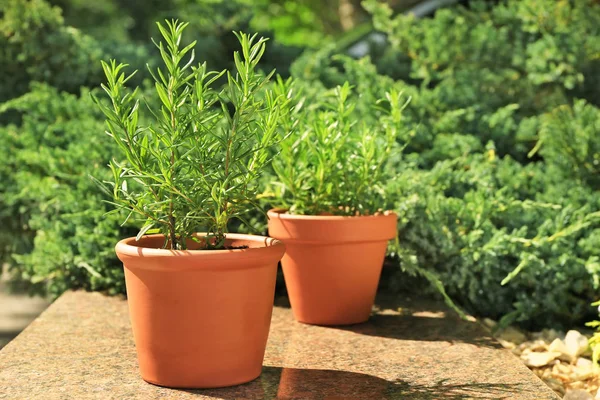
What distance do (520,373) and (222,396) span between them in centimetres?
96

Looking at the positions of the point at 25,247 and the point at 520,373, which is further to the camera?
the point at 25,247

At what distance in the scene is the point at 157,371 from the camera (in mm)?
2336

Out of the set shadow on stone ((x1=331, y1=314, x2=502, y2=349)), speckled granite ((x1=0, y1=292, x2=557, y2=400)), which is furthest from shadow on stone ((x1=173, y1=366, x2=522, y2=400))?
shadow on stone ((x1=331, y1=314, x2=502, y2=349))

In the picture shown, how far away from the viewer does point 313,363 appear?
2.63 metres

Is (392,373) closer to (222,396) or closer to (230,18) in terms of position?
(222,396)

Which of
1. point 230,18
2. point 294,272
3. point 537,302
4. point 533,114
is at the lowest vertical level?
point 537,302

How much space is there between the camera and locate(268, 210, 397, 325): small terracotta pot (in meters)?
3.04

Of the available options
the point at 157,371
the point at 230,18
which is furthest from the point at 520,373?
the point at 230,18

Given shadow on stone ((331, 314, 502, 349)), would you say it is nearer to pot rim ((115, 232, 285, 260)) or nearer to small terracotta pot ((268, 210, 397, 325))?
small terracotta pot ((268, 210, 397, 325))

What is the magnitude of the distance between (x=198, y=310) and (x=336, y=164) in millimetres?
1111

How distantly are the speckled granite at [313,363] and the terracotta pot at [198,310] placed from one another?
6cm

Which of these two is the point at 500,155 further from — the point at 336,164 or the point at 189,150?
the point at 189,150

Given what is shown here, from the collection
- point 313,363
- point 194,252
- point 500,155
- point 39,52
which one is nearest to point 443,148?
point 500,155

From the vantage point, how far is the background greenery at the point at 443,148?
11.2 ft
